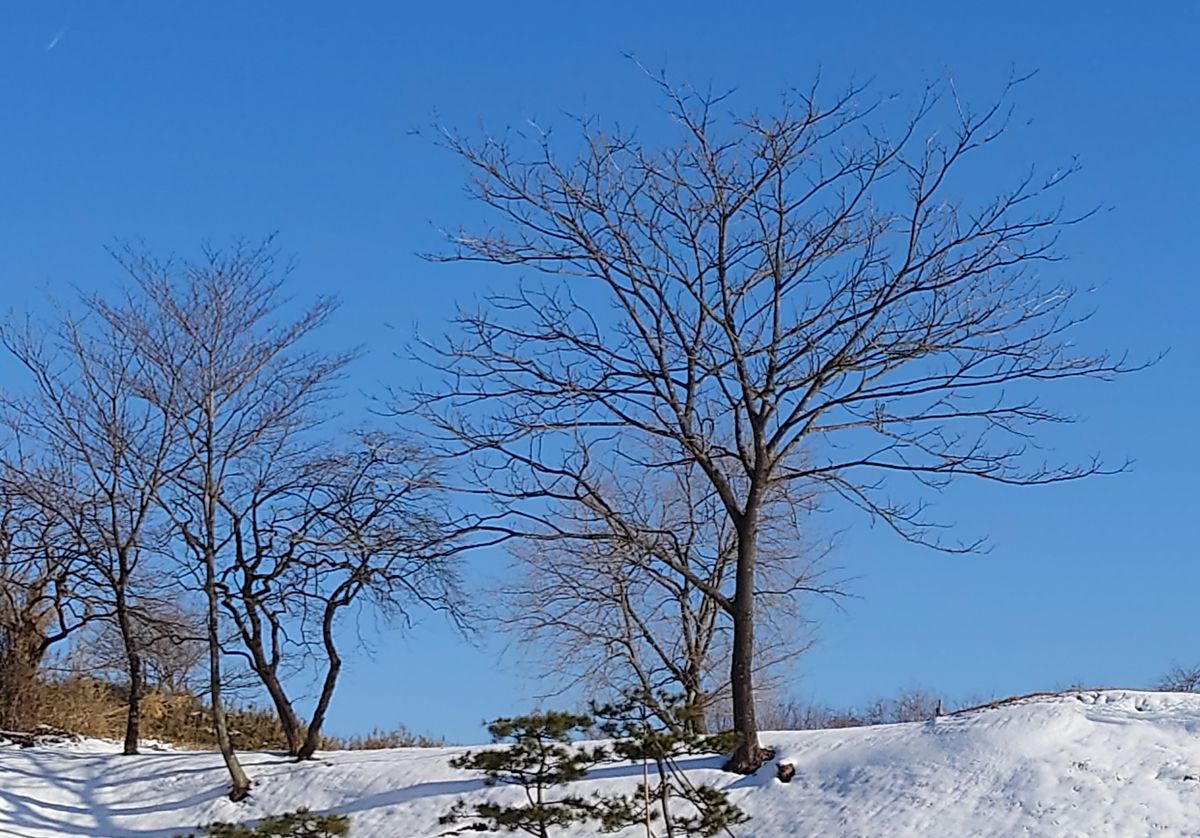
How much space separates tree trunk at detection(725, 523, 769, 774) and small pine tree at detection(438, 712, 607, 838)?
161 centimetres

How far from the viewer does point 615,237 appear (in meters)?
13.7

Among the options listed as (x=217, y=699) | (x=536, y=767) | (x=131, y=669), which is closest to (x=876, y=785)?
(x=536, y=767)

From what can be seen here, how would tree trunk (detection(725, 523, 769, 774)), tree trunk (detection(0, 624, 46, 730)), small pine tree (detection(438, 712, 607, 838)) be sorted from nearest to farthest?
small pine tree (detection(438, 712, 607, 838)) < tree trunk (detection(725, 523, 769, 774)) < tree trunk (detection(0, 624, 46, 730))

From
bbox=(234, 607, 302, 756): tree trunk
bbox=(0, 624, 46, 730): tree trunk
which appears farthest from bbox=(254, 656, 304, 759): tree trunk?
bbox=(0, 624, 46, 730): tree trunk

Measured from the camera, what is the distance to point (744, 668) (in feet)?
42.0

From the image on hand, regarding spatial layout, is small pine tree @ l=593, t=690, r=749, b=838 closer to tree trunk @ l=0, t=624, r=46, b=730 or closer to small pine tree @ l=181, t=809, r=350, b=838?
small pine tree @ l=181, t=809, r=350, b=838

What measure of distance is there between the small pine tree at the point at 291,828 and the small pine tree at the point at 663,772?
231 centimetres

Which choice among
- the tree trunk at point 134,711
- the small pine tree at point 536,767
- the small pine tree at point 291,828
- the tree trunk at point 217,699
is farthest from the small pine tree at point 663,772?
the tree trunk at point 134,711

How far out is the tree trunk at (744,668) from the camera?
41.2 feet

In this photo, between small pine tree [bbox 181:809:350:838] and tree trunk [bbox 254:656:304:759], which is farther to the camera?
tree trunk [bbox 254:656:304:759]

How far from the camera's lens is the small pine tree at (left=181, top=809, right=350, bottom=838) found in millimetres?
9859

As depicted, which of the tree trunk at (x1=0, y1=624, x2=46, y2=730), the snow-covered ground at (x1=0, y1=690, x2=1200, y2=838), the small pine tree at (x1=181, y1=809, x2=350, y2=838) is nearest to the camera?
the small pine tree at (x1=181, y1=809, x2=350, y2=838)

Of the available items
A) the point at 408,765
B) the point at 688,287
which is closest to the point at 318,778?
the point at 408,765

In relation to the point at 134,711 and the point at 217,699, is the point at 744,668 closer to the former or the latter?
the point at 217,699
